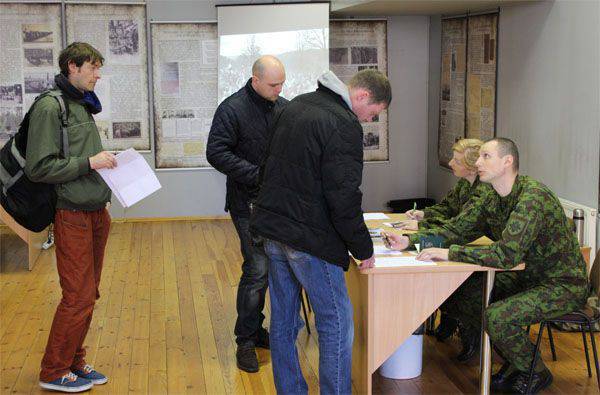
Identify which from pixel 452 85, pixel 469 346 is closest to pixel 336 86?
pixel 469 346

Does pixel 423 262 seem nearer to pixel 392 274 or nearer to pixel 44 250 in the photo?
pixel 392 274

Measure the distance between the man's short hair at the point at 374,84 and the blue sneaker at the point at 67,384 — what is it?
2.12m

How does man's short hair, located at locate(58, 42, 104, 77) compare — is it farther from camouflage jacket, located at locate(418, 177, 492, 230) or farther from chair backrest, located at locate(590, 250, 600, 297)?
chair backrest, located at locate(590, 250, 600, 297)

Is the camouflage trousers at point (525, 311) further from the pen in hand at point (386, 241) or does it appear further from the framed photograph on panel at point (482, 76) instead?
the framed photograph on panel at point (482, 76)

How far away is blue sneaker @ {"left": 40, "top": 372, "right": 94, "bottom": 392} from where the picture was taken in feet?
13.8

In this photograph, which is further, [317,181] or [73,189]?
[73,189]

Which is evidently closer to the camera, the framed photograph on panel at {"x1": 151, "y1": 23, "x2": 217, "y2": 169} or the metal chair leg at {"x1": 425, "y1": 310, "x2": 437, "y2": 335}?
the metal chair leg at {"x1": 425, "y1": 310, "x2": 437, "y2": 335}

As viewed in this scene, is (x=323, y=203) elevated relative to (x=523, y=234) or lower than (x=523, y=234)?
elevated

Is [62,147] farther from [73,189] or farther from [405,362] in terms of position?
[405,362]

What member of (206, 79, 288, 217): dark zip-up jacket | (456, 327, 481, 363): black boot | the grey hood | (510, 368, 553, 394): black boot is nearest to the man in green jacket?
(206, 79, 288, 217): dark zip-up jacket

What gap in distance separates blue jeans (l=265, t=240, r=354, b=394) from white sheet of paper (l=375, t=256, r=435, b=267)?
364 millimetres

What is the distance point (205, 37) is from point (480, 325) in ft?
16.9

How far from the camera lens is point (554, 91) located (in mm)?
5953

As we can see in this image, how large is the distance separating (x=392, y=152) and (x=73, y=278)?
564 centimetres
